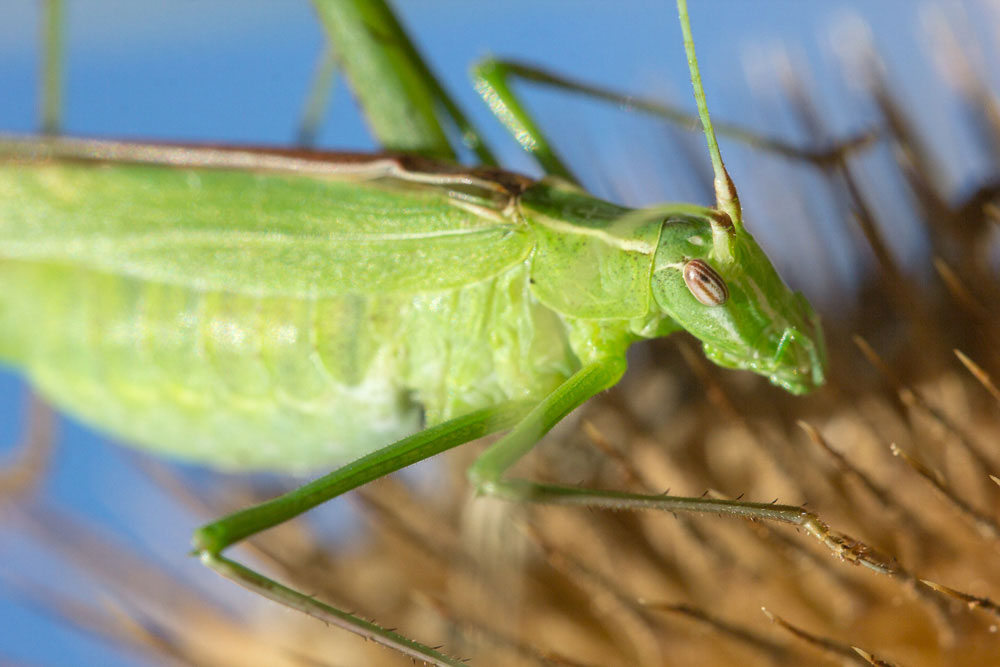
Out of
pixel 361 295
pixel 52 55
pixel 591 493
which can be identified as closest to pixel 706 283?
pixel 591 493

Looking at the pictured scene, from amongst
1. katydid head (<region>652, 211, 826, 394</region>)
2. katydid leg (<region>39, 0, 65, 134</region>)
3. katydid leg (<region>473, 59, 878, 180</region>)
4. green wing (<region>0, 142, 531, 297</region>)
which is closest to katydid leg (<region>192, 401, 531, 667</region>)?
green wing (<region>0, 142, 531, 297</region>)

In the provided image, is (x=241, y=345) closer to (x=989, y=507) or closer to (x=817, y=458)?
(x=817, y=458)

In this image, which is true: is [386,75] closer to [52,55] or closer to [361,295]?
[361,295]

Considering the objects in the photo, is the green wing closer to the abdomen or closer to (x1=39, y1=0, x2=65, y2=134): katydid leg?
the abdomen

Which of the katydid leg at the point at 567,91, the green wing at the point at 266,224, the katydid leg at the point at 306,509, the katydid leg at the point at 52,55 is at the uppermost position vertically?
the katydid leg at the point at 52,55

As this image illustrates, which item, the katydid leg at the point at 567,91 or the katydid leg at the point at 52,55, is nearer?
the katydid leg at the point at 567,91

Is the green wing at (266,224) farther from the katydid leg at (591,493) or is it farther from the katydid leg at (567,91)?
the katydid leg at (567,91)

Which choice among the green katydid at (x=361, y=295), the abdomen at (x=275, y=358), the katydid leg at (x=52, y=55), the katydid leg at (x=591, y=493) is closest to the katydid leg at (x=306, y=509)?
the green katydid at (x=361, y=295)

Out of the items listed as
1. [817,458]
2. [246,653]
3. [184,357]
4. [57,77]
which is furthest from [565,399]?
[57,77]

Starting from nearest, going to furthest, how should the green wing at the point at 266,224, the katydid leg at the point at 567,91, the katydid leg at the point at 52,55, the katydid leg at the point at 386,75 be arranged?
the green wing at the point at 266,224, the katydid leg at the point at 567,91, the katydid leg at the point at 386,75, the katydid leg at the point at 52,55
